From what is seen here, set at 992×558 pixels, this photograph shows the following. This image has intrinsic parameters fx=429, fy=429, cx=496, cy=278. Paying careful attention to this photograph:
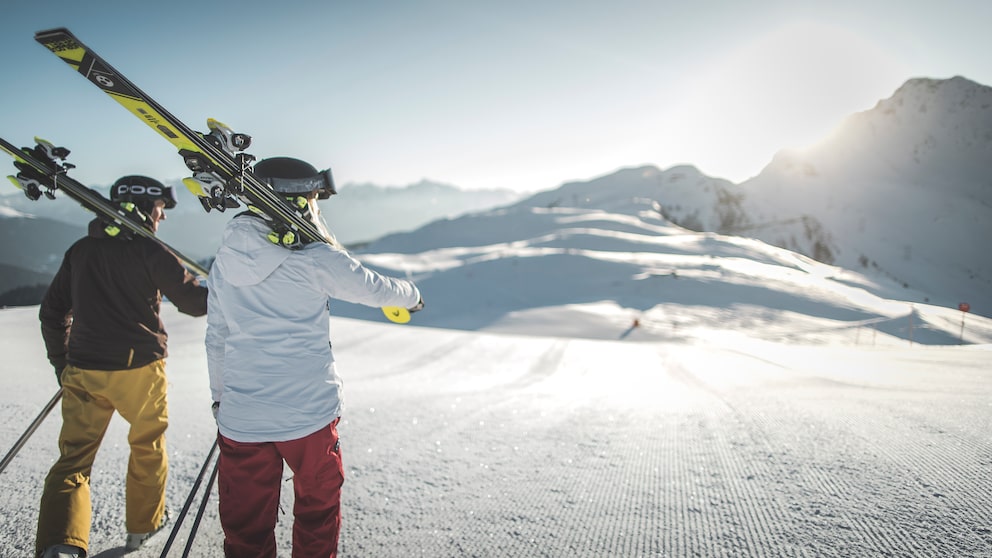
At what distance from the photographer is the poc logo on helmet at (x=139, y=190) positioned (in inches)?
105

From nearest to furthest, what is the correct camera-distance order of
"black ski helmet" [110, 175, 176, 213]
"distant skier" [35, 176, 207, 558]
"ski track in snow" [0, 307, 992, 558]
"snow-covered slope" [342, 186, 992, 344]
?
"ski track in snow" [0, 307, 992, 558] < "distant skier" [35, 176, 207, 558] < "black ski helmet" [110, 175, 176, 213] < "snow-covered slope" [342, 186, 992, 344]

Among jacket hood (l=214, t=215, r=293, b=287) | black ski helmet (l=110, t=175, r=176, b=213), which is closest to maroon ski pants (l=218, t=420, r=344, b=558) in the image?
jacket hood (l=214, t=215, r=293, b=287)

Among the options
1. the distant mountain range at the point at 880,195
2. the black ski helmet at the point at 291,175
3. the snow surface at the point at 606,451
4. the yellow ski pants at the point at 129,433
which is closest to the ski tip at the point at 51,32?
the black ski helmet at the point at 291,175

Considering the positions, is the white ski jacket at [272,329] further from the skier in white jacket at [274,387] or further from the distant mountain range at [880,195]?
the distant mountain range at [880,195]

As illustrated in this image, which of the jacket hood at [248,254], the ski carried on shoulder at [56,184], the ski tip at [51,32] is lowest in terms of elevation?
the jacket hood at [248,254]

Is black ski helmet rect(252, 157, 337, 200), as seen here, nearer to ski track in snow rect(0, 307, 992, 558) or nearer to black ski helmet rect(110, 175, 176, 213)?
black ski helmet rect(110, 175, 176, 213)

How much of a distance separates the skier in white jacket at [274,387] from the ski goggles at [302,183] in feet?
0.71

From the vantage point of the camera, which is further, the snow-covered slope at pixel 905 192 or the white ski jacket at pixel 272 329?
the snow-covered slope at pixel 905 192

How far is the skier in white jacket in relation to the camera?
192 centimetres

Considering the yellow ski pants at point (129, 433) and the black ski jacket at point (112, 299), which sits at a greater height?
the black ski jacket at point (112, 299)

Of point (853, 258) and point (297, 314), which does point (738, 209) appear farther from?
point (297, 314)

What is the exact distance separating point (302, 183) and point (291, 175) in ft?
0.22

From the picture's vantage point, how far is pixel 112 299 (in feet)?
8.36

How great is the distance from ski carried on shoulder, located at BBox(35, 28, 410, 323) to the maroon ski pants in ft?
3.13
